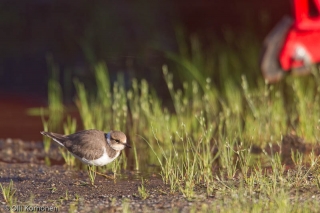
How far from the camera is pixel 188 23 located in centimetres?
1562

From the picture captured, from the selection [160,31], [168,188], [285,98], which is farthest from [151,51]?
[168,188]

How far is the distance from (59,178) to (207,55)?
5.66m

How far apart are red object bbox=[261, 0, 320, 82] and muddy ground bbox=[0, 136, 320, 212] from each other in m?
1.02

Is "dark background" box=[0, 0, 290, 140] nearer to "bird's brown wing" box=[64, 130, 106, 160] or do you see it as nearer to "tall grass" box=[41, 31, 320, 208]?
"tall grass" box=[41, 31, 320, 208]

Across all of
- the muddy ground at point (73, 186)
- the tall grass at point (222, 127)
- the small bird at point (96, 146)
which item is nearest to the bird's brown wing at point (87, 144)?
the small bird at point (96, 146)

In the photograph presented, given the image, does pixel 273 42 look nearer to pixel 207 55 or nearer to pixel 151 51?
pixel 207 55

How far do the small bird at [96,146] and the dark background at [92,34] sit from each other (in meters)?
2.77

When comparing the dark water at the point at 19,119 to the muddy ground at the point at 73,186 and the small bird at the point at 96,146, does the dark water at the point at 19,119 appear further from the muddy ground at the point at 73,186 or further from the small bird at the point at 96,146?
the small bird at the point at 96,146

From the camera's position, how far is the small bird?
765 cm

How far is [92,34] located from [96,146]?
776cm

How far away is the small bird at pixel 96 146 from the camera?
7.65 metres

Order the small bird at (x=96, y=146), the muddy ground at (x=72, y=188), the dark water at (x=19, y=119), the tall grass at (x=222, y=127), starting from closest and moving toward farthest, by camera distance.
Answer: the muddy ground at (x=72, y=188)
the tall grass at (x=222, y=127)
the small bird at (x=96, y=146)
the dark water at (x=19, y=119)

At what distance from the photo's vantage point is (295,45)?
32.0 feet

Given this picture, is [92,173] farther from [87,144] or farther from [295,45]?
[295,45]
